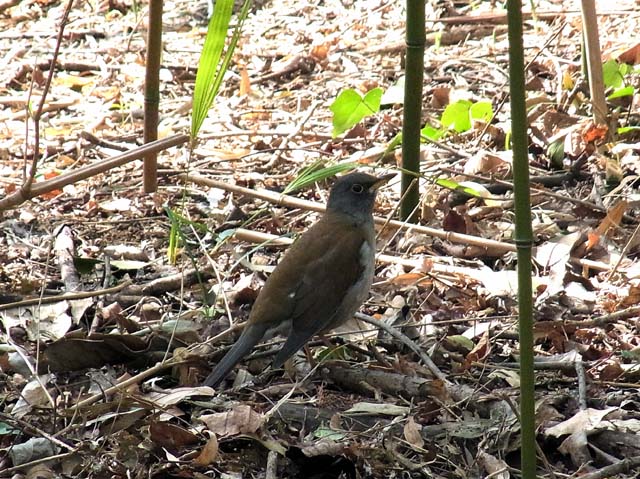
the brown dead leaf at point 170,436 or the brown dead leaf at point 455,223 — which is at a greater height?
the brown dead leaf at point 455,223

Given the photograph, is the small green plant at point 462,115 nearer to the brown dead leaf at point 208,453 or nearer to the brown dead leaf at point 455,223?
the brown dead leaf at point 455,223

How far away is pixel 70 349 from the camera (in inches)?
197

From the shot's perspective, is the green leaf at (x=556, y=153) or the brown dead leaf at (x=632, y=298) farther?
the green leaf at (x=556, y=153)

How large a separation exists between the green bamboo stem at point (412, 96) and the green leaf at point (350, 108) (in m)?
0.77

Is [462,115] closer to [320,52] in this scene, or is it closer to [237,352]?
[320,52]

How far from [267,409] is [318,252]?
1103 mm

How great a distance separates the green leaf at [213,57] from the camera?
201 inches

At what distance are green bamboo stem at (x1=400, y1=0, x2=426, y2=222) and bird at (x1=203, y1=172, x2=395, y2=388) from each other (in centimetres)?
54

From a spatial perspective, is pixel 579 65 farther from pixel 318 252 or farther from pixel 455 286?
pixel 318 252

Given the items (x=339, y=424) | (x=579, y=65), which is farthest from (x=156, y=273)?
(x=579, y=65)

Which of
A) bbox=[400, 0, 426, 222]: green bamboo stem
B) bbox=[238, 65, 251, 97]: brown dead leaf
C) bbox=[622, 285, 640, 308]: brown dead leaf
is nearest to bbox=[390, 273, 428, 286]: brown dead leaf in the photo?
bbox=[400, 0, 426, 222]: green bamboo stem

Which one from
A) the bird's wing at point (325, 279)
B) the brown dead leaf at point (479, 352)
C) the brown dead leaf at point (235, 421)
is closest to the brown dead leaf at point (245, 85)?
the bird's wing at point (325, 279)

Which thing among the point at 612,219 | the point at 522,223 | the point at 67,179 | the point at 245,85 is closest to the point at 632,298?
the point at 612,219

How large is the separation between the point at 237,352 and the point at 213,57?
1.57 metres
